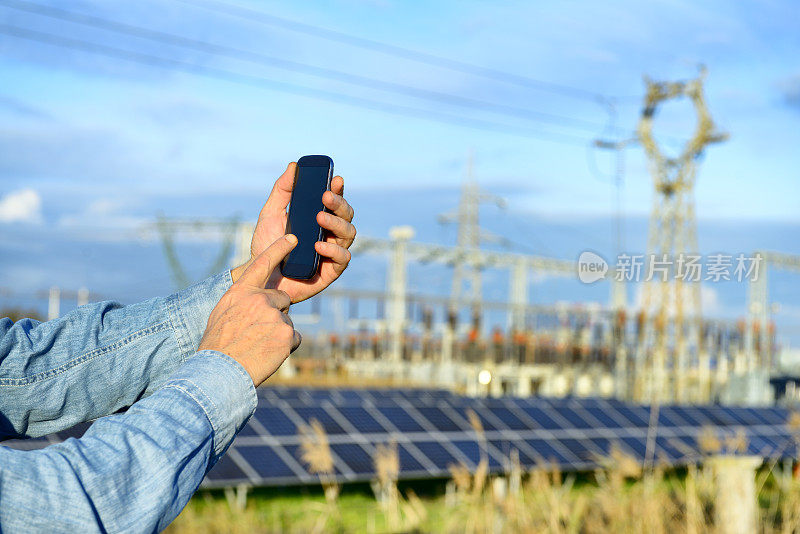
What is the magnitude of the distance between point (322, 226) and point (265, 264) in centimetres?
23

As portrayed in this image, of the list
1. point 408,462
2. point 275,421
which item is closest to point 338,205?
point 408,462

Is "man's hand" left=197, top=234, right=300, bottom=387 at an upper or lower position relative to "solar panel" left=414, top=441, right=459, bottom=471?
upper

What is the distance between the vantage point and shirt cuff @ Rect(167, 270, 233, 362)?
2.02m

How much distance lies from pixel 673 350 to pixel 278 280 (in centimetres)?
2595

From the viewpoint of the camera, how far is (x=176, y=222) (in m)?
42.6

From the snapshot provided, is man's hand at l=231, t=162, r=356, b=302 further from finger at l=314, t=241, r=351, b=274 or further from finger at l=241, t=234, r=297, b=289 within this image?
finger at l=241, t=234, r=297, b=289

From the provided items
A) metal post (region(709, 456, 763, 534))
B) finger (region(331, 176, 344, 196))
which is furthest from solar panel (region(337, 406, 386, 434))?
finger (region(331, 176, 344, 196))

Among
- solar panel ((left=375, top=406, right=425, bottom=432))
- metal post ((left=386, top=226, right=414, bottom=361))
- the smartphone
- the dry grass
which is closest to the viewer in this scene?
the smartphone

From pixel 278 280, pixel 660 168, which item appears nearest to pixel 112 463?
pixel 278 280

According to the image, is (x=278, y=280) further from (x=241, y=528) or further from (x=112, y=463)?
(x=241, y=528)

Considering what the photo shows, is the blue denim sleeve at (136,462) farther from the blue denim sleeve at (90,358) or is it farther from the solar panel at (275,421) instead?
the solar panel at (275,421)

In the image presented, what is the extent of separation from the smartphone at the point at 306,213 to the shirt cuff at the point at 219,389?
1.09 feet

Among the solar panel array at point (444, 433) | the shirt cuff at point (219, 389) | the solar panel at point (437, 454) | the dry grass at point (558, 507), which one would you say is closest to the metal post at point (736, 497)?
the dry grass at point (558, 507)

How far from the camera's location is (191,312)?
6.64ft
